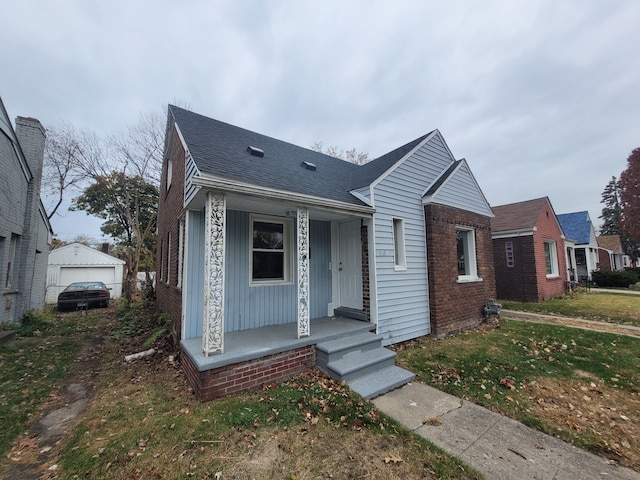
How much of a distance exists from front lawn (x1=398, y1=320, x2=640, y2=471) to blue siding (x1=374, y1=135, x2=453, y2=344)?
22.0 inches

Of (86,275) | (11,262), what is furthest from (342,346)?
(86,275)

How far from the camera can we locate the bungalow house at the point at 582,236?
65.7 feet

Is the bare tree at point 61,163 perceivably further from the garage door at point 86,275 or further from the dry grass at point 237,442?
the dry grass at point 237,442

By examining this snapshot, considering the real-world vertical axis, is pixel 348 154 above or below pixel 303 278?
above

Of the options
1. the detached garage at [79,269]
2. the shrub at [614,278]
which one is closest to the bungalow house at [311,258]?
the detached garage at [79,269]

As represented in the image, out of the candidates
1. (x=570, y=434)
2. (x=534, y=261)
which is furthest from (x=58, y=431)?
(x=534, y=261)

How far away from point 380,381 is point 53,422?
14.5 ft

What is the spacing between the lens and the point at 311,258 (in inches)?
254

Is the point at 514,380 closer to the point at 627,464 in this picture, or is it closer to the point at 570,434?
the point at 570,434

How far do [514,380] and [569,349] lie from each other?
2.67m

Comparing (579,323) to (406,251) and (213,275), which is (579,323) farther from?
(213,275)

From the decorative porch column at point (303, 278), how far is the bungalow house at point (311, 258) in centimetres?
2

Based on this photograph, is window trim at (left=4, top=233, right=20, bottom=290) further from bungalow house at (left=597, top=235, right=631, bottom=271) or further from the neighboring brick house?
bungalow house at (left=597, top=235, right=631, bottom=271)

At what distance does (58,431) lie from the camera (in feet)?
10.5
